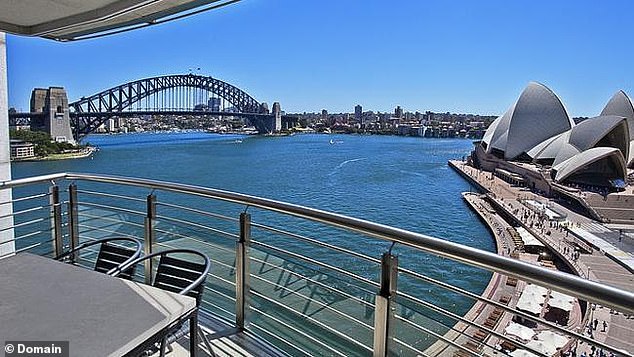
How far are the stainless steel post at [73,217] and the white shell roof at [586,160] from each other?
88.8ft

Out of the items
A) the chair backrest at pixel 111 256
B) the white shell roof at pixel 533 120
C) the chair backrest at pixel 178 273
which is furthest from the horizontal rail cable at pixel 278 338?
the white shell roof at pixel 533 120

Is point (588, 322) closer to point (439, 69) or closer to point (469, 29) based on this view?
point (469, 29)

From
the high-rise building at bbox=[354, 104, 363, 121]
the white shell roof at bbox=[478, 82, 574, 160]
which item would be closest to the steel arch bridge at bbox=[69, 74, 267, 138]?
the white shell roof at bbox=[478, 82, 574, 160]

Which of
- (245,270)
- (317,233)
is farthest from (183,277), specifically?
(317,233)

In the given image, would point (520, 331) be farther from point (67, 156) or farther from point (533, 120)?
point (533, 120)

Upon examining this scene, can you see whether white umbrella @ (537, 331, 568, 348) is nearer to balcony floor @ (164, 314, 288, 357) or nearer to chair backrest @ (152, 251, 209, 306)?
balcony floor @ (164, 314, 288, 357)

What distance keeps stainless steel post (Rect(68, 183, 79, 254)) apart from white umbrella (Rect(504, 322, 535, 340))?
775 cm

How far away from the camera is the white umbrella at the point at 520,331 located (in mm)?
7870

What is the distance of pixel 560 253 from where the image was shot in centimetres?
1395

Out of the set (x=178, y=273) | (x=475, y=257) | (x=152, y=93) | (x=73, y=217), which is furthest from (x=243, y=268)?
(x=152, y=93)

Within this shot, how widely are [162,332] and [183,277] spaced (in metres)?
0.51

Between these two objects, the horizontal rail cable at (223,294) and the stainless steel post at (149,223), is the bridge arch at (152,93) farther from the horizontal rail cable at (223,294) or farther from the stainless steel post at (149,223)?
the horizontal rail cable at (223,294)

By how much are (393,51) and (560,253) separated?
23.8 metres

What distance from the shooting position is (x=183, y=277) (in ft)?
4.66
